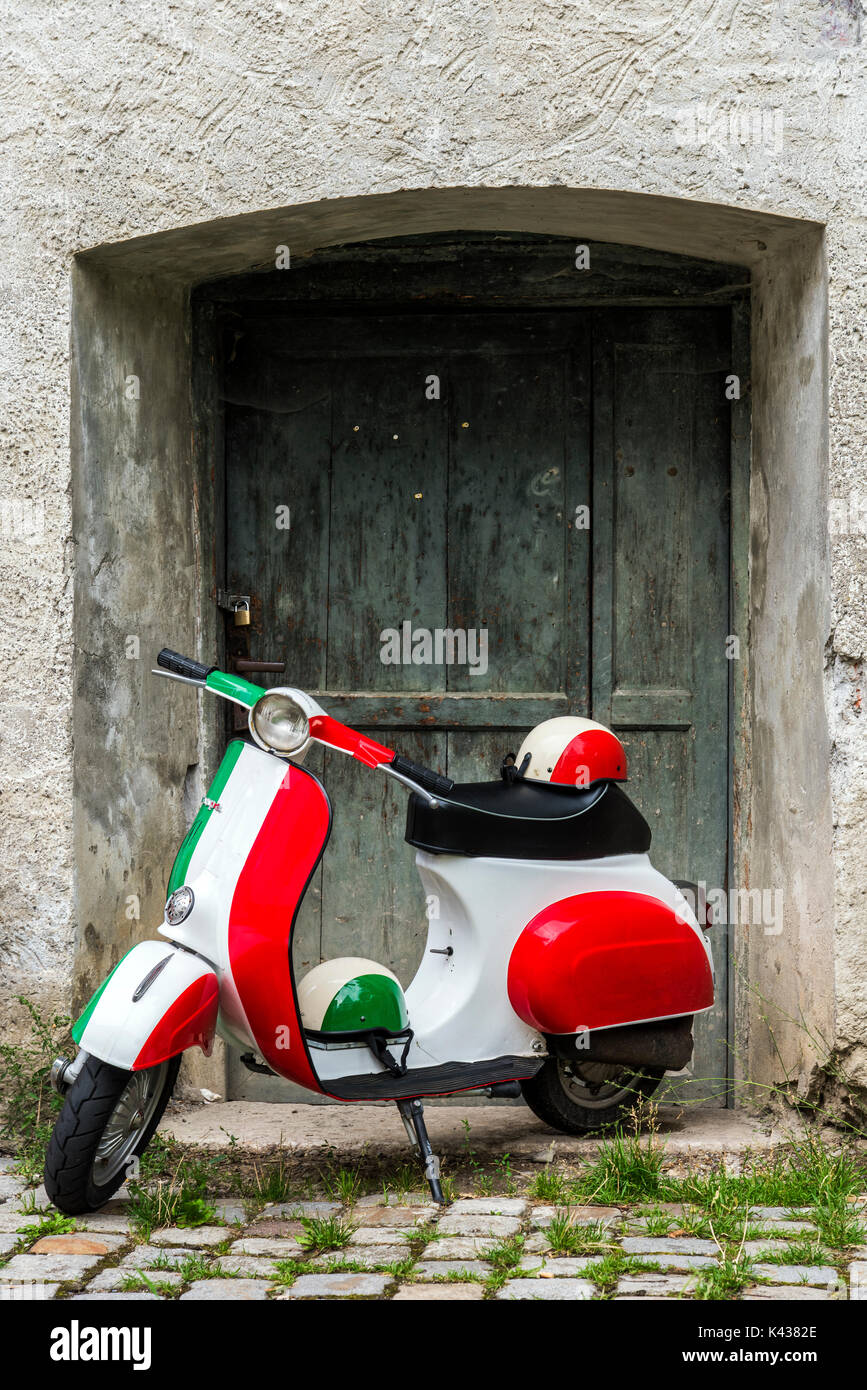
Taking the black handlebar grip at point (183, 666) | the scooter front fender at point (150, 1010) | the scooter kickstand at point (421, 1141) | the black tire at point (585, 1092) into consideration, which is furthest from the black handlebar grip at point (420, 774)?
the black tire at point (585, 1092)

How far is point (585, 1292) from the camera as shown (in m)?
2.29

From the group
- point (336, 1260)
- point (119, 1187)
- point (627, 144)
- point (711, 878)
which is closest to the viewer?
point (336, 1260)

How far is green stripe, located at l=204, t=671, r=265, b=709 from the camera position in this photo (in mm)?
2785

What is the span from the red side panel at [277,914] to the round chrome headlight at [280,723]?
0.08 m

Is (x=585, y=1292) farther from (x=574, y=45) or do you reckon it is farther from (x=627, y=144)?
(x=574, y=45)

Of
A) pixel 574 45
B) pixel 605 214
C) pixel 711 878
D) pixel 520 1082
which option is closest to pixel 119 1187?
pixel 520 1082

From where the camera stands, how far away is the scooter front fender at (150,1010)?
2.56 m

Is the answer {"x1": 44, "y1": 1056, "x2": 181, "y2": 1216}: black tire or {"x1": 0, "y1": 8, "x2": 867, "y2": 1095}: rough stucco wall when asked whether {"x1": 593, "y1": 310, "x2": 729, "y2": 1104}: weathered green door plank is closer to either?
{"x1": 0, "y1": 8, "x2": 867, "y2": 1095}: rough stucco wall

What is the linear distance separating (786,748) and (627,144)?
159 centimetres

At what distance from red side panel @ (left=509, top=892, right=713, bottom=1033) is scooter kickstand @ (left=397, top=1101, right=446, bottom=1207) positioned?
1.18 ft

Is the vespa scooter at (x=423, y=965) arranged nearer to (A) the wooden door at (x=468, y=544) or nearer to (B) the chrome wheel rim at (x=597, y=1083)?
(B) the chrome wheel rim at (x=597, y=1083)

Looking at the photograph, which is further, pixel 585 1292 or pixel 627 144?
pixel 627 144

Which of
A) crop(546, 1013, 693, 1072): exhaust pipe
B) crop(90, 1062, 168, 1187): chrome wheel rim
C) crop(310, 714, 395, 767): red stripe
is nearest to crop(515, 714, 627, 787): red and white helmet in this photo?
crop(310, 714, 395, 767): red stripe

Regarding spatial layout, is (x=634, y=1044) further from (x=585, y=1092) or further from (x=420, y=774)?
(x=420, y=774)
